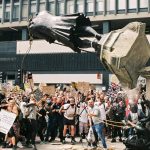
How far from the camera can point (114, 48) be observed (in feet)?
23.1

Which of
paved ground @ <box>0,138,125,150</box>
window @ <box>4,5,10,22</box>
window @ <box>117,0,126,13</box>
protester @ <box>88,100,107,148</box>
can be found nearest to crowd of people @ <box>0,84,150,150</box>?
protester @ <box>88,100,107,148</box>

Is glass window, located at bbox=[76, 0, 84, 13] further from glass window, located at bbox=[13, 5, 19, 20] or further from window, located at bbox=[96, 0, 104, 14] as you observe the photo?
glass window, located at bbox=[13, 5, 19, 20]

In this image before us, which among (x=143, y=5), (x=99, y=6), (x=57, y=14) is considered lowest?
(x=57, y=14)

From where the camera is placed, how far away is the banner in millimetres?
14047

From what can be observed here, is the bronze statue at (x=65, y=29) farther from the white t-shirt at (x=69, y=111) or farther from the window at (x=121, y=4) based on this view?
the window at (x=121, y=4)

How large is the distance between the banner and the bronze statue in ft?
22.0

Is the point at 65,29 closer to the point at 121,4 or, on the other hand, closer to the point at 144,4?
the point at 144,4

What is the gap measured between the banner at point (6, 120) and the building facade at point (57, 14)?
34953 millimetres

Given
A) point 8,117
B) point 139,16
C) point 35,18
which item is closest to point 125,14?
point 139,16

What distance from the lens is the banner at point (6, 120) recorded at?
14047 mm

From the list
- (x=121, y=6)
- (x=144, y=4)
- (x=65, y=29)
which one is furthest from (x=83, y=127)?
(x=121, y=6)

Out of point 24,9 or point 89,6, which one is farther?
point 24,9

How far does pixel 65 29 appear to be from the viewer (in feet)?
24.4

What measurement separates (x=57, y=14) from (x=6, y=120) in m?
41.1
